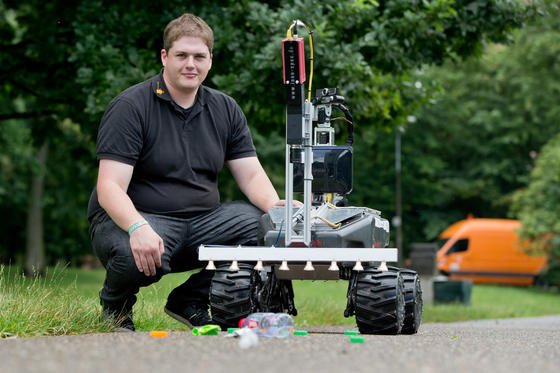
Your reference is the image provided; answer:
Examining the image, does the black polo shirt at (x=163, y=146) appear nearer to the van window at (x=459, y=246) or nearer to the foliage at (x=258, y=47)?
the foliage at (x=258, y=47)

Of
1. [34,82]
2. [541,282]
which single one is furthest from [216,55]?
[541,282]

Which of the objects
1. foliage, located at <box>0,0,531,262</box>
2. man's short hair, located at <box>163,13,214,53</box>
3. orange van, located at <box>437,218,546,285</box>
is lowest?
orange van, located at <box>437,218,546,285</box>

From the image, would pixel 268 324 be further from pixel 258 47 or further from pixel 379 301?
pixel 258 47

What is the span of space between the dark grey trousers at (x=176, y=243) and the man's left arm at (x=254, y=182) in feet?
0.21

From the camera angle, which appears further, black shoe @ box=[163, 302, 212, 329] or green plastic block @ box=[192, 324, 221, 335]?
black shoe @ box=[163, 302, 212, 329]

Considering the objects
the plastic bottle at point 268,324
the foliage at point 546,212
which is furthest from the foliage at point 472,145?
the plastic bottle at point 268,324

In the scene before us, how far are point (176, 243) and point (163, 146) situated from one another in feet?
1.79

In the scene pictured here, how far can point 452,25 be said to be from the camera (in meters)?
12.7

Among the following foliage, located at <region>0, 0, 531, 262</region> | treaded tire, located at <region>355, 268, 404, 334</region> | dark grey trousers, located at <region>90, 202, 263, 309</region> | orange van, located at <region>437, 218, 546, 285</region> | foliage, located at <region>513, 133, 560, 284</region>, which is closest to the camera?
treaded tire, located at <region>355, 268, 404, 334</region>

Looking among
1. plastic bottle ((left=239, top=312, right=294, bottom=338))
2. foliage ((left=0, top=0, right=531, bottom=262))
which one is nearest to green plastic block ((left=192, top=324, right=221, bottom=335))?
plastic bottle ((left=239, top=312, right=294, bottom=338))

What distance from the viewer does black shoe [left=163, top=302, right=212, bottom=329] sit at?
641cm

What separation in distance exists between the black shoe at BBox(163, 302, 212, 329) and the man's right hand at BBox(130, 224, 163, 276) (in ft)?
2.46

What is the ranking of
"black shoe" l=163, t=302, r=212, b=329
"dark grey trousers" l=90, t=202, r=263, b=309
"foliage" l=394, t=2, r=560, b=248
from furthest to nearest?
"foliage" l=394, t=2, r=560, b=248 < "black shoe" l=163, t=302, r=212, b=329 < "dark grey trousers" l=90, t=202, r=263, b=309

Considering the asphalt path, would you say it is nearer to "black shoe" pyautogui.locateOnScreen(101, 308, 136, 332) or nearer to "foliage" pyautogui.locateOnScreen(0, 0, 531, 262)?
"black shoe" pyautogui.locateOnScreen(101, 308, 136, 332)
